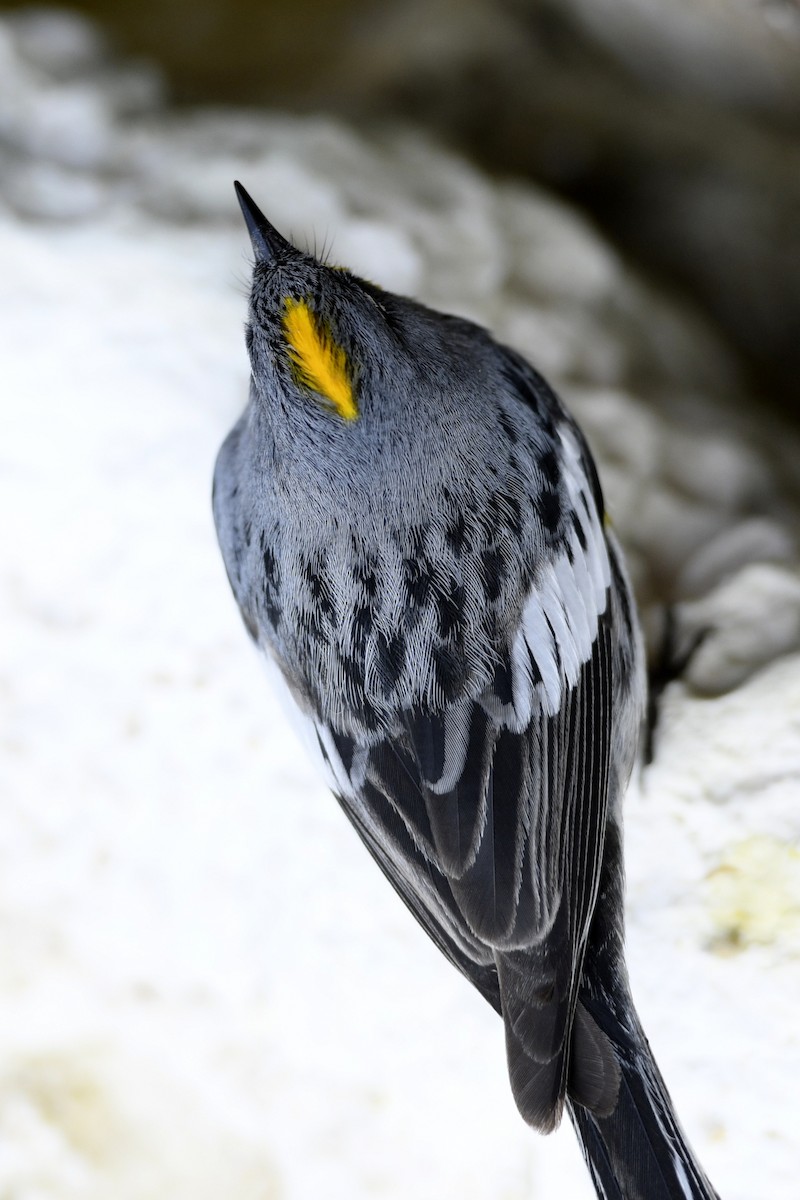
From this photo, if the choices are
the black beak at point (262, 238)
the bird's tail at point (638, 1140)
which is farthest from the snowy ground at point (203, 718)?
the black beak at point (262, 238)

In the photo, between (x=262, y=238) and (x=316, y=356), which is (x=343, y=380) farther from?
(x=262, y=238)

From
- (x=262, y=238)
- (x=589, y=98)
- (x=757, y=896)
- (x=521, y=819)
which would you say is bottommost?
(x=757, y=896)

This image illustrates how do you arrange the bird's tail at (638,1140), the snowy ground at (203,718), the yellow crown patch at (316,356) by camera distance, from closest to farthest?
the bird's tail at (638,1140) → the yellow crown patch at (316,356) → the snowy ground at (203,718)

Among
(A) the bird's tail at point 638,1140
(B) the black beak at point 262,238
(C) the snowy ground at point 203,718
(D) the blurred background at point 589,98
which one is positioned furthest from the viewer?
(D) the blurred background at point 589,98

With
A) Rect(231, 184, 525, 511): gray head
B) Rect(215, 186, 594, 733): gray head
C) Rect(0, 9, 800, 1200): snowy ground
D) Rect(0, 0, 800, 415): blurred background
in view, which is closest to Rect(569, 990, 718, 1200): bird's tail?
Rect(0, 9, 800, 1200): snowy ground

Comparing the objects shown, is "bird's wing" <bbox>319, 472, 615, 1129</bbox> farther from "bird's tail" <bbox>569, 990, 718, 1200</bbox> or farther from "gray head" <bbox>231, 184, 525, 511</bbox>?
"gray head" <bbox>231, 184, 525, 511</bbox>

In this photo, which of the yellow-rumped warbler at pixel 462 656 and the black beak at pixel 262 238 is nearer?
the yellow-rumped warbler at pixel 462 656

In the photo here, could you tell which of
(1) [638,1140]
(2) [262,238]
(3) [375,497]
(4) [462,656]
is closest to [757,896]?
(1) [638,1140]

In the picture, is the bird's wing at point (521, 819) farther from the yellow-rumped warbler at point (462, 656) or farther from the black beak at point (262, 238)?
the black beak at point (262, 238)
